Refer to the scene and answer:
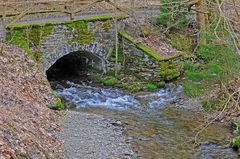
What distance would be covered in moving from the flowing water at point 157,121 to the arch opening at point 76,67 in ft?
4.29

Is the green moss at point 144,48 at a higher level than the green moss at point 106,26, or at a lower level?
lower

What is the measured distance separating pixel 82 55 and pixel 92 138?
30.0 ft

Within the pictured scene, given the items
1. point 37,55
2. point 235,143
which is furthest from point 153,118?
point 37,55

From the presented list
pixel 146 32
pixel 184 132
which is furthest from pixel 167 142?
pixel 146 32

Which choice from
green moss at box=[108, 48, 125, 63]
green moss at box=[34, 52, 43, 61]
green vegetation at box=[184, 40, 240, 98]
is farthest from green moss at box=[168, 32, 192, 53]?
green moss at box=[34, 52, 43, 61]

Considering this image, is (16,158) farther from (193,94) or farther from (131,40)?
(131,40)

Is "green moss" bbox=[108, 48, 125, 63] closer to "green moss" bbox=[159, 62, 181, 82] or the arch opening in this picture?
the arch opening

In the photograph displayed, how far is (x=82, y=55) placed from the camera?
21531mm

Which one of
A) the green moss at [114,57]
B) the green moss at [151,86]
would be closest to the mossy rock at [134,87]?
the green moss at [151,86]

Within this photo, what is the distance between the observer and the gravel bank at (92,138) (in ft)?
38.5

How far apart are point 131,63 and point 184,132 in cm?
668

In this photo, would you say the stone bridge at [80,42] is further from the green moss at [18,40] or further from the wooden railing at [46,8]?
the wooden railing at [46,8]

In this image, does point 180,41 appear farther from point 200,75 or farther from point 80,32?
point 200,75

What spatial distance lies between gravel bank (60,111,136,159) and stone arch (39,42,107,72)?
3.85 meters
